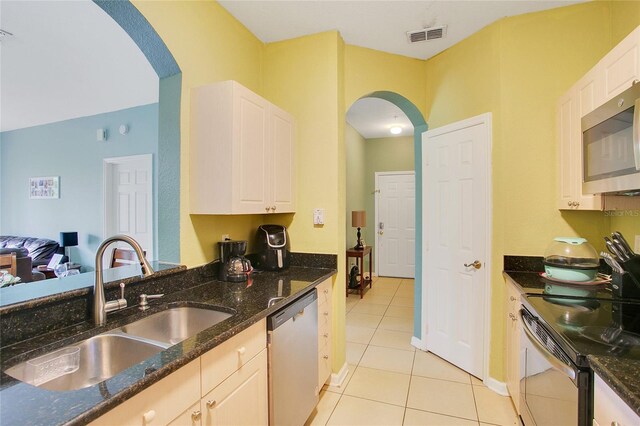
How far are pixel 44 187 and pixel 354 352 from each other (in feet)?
18.7

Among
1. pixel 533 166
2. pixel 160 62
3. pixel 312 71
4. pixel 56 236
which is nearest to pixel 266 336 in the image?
pixel 160 62

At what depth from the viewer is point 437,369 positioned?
2.58m

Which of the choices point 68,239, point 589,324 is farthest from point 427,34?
point 68,239

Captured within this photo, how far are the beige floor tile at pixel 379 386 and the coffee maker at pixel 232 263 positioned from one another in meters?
1.22

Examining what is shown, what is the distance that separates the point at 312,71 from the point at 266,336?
6.64 ft

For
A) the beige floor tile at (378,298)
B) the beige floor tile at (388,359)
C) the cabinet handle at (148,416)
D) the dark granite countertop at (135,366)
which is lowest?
the beige floor tile at (388,359)

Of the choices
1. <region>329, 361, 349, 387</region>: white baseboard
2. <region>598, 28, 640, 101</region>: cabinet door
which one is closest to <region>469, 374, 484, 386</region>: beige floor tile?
<region>329, 361, 349, 387</region>: white baseboard

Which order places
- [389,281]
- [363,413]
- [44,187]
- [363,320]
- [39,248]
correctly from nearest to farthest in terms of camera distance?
[363,413] → [363,320] → [39,248] → [44,187] → [389,281]

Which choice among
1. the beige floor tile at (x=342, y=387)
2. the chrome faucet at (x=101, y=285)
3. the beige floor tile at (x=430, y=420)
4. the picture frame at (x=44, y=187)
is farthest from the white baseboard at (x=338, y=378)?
the picture frame at (x=44, y=187)

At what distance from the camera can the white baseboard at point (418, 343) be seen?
2900mm

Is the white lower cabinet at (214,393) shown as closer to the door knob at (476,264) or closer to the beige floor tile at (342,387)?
the beige floor tile at (342,387)

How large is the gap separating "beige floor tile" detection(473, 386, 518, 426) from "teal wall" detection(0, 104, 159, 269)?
4.07m

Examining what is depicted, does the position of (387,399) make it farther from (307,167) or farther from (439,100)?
(439,100)

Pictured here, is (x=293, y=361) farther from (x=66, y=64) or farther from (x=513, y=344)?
(x=66, y=64)
